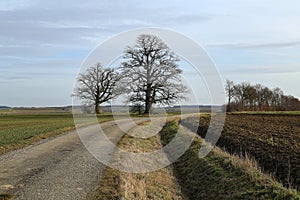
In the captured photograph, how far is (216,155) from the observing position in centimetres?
1609

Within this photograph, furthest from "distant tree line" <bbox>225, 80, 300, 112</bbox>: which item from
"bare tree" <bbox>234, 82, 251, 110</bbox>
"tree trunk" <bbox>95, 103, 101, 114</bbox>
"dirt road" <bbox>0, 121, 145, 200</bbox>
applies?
"dirt road" <bbox>0, 121, 145, 200</bbox>

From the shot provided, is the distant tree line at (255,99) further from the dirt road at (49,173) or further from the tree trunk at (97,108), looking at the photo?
the dirt road at (49,173)

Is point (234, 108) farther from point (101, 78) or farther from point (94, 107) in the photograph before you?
point (101, 78)

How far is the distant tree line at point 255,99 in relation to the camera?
9700cm

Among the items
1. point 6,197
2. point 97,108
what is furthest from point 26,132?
point 97,108

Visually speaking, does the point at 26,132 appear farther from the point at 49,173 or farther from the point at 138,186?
the point at 138,186

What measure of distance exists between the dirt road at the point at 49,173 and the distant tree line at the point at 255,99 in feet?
256

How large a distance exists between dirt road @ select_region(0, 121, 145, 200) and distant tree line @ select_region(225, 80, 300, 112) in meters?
78.1

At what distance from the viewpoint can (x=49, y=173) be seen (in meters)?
12.9

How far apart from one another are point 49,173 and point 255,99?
3934 inches

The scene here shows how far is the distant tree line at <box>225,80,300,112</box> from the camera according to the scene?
97.0 metres

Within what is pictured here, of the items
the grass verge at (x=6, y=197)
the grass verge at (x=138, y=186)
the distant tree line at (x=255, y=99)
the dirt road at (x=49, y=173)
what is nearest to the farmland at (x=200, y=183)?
the grass verge at (x=138, y=186)

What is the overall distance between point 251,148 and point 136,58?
50466mm

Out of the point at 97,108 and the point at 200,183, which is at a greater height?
the point at 97,108
